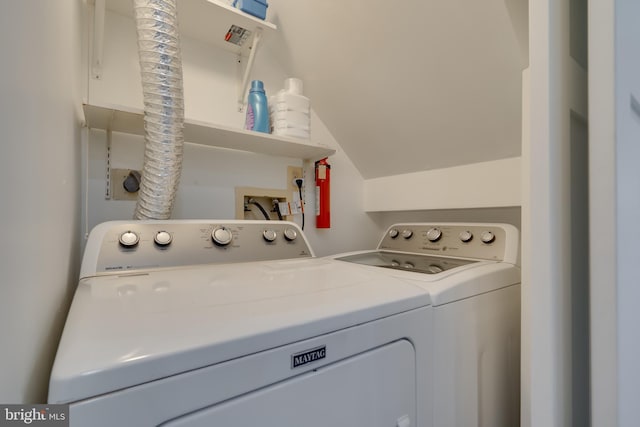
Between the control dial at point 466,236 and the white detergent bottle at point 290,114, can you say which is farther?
the white detergent bottle at point 290,114

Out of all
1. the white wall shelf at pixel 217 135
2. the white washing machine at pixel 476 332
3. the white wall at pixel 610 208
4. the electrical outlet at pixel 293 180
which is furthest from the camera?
the electrical outlet at pixel 293 180

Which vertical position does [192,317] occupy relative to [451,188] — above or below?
below

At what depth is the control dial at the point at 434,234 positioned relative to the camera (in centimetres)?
146

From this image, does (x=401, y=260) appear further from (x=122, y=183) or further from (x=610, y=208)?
(x=122, y=183)

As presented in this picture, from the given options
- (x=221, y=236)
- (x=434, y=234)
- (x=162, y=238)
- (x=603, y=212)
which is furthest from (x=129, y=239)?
(x=434, y=234)

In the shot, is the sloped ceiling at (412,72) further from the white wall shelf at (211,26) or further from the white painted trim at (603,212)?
the white painted trim at (603,212)

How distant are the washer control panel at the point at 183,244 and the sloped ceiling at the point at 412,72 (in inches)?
34.0

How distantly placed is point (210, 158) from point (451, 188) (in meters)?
1.32

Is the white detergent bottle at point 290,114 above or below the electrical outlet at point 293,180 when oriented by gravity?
above

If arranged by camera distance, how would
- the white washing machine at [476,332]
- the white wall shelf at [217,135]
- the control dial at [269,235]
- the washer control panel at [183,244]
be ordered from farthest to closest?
the control dial at [269,235], the white wall shelf at [217,135], the washer control panel at [183,244], the white washing machine at [476,332]

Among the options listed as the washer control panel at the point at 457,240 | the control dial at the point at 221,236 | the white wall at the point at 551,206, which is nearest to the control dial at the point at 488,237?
the washer control panel at the point at 457,240

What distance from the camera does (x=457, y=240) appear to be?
1.38 metres

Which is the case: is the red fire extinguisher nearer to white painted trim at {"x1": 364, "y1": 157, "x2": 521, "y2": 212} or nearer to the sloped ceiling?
the sloped ceiling

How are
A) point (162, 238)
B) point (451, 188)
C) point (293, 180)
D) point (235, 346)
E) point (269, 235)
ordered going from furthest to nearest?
point (293, 180), point (451, 188), point (269, 235), point (162, 238), point (235, 346)
